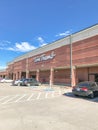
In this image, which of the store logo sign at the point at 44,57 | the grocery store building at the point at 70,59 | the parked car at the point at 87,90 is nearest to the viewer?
the parked car at the point at 87,90

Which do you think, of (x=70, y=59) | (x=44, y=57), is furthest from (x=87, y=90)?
(x=44, y=57)

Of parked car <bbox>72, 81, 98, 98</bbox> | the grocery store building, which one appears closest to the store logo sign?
the grocery store building

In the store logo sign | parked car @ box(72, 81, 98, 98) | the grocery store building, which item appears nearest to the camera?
parked car @ box(72, 81, 98, 98)

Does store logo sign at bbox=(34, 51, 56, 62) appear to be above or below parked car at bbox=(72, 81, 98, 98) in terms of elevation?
above

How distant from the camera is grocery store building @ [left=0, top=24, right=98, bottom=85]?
23.9m

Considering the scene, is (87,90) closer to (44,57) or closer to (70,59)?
(70,59)

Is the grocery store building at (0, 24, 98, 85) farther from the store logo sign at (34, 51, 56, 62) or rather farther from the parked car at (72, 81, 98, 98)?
the parked car at (72, 81, 98, 98)

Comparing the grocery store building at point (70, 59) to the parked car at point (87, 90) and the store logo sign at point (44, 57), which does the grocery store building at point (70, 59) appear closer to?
the store logo sign at point (44, 57)

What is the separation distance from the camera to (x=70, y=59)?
2767 cm

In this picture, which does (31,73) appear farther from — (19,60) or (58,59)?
(58,59)

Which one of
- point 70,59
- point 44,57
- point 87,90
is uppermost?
point 44,57

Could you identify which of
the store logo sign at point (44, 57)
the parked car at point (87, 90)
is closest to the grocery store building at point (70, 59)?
the store logo sign at point (44, 57)

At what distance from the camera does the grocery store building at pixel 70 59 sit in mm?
23894

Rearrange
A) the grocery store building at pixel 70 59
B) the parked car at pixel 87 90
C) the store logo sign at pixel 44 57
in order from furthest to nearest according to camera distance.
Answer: the store logo sign at pixel 44 57 < the grocery store building at pixel 70 59 < the parked car at pixel 87 90
